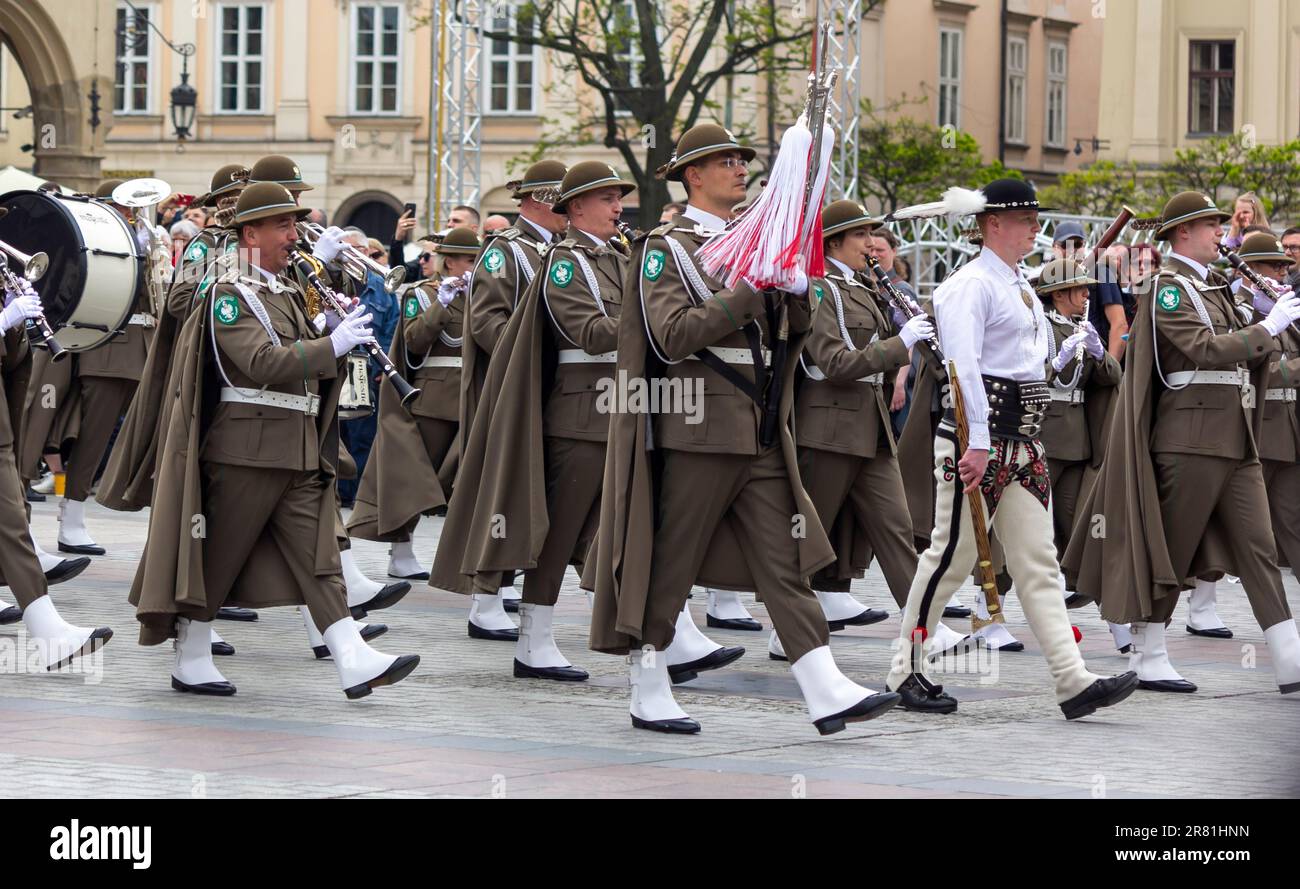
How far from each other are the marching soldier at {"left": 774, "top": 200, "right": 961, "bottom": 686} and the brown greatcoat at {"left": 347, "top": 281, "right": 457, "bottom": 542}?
257cm

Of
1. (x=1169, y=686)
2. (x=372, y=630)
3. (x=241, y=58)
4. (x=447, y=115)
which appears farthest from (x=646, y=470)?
(x=241, y=58)

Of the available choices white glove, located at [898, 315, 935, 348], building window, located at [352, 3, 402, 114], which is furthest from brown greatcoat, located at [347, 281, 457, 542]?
building window, located at [352, 3, 402, 114]

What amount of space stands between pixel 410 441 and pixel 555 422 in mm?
2673

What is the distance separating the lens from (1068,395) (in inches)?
441

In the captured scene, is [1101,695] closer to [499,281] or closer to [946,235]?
[499,281]

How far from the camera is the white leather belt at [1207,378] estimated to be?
9.53 metres

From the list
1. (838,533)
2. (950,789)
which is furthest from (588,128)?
(950,789)

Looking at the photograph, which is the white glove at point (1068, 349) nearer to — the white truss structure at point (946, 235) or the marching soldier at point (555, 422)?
the marching soldier at point (555, 422)

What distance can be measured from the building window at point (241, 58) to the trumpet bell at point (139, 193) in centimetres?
3162

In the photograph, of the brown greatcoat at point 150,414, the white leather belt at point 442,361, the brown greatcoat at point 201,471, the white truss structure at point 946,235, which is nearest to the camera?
the brown greatcoat at point 201,471

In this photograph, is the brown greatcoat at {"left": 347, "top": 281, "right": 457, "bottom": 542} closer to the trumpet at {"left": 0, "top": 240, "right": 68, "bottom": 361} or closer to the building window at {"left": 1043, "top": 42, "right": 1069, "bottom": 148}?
the trumpet at {"left": 0, "top": 240, "right": 68, "bottom": 361}

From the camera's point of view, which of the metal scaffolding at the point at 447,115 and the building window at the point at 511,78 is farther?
the building window at the point at 511,78

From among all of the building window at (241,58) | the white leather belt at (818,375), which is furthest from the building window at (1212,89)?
the white leather belt at (818,375)
